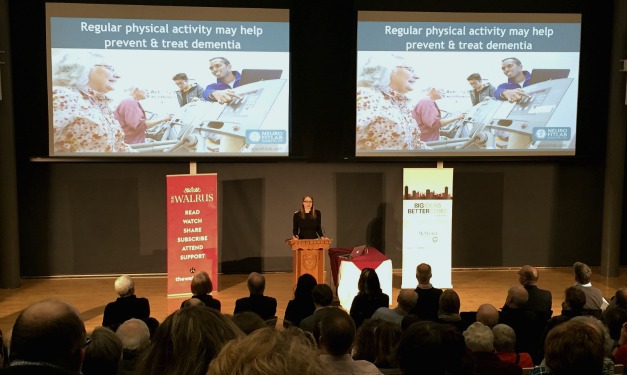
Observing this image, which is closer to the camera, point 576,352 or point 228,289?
point 576,352

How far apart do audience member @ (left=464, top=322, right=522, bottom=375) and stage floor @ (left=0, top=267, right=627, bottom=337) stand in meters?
3.57

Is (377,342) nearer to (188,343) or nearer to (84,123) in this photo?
(188,343)

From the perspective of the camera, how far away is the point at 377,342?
3885 millimetres

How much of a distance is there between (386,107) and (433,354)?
662 centimetres

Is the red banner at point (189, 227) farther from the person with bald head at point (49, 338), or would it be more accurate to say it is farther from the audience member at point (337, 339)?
the person with bald head at point (49, 338)

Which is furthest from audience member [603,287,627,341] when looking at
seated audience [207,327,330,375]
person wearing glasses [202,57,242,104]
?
person wearing glasses [202,57,242,104]

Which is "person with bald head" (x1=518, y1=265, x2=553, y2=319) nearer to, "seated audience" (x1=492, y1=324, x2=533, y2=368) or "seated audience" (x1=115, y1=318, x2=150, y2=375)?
"seated audience" (x1=492, y1=324, x2=533, y2=368)

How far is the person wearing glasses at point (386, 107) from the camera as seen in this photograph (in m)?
8.64

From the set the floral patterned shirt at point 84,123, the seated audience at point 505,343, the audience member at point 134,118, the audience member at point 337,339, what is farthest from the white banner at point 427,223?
the audience member at point 337,339

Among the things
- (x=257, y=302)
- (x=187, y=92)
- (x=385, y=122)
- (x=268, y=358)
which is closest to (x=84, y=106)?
(x=187, y=92)

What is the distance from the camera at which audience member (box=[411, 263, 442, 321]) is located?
5.59 meters

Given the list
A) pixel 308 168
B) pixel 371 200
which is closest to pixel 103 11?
pixel 308 168

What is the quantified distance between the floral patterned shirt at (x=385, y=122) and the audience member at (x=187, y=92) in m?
1.87

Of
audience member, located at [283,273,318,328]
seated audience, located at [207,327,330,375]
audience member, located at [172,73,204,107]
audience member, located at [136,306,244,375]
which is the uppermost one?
audience member, located at [172,73,204,107]
